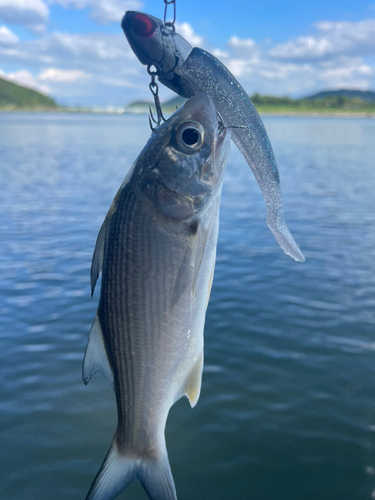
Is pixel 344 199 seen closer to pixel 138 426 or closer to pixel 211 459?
pixel 211 459

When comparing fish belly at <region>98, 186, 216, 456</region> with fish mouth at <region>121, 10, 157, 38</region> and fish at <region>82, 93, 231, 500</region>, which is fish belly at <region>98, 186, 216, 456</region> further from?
fish mouth at <region>121, 10, 157, 38</region>

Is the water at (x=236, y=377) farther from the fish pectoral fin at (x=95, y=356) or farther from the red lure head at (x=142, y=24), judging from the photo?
the red lure head at (x=142, y=24)

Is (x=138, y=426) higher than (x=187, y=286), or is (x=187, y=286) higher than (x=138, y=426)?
(x=187, y=286)

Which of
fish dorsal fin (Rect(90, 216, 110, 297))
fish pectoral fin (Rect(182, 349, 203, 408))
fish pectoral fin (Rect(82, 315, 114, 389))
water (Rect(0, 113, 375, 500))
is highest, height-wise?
fish dorsal fin (Rect(90, 216, 110, 297))

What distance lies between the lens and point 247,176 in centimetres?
2825

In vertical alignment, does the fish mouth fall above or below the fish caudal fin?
above

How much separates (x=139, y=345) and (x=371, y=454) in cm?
393

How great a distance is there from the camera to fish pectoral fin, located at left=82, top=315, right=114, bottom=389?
3053 mm

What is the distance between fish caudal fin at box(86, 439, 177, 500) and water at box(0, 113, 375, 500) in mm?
2250

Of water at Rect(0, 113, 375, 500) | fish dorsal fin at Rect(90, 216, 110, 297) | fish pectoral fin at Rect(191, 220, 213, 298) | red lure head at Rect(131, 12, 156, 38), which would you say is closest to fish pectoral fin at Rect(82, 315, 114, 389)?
fish dorsal fin at Rect(90, 216, 110, 297)

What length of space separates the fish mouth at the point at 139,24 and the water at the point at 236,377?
452 cm

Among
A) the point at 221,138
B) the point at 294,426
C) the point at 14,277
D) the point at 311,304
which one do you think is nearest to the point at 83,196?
the point at 14,277

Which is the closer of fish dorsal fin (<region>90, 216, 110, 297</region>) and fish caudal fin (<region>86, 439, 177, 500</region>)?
fish caudal fin (<region>86, 439, 177, 500</region>)

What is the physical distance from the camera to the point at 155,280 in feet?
9.60
